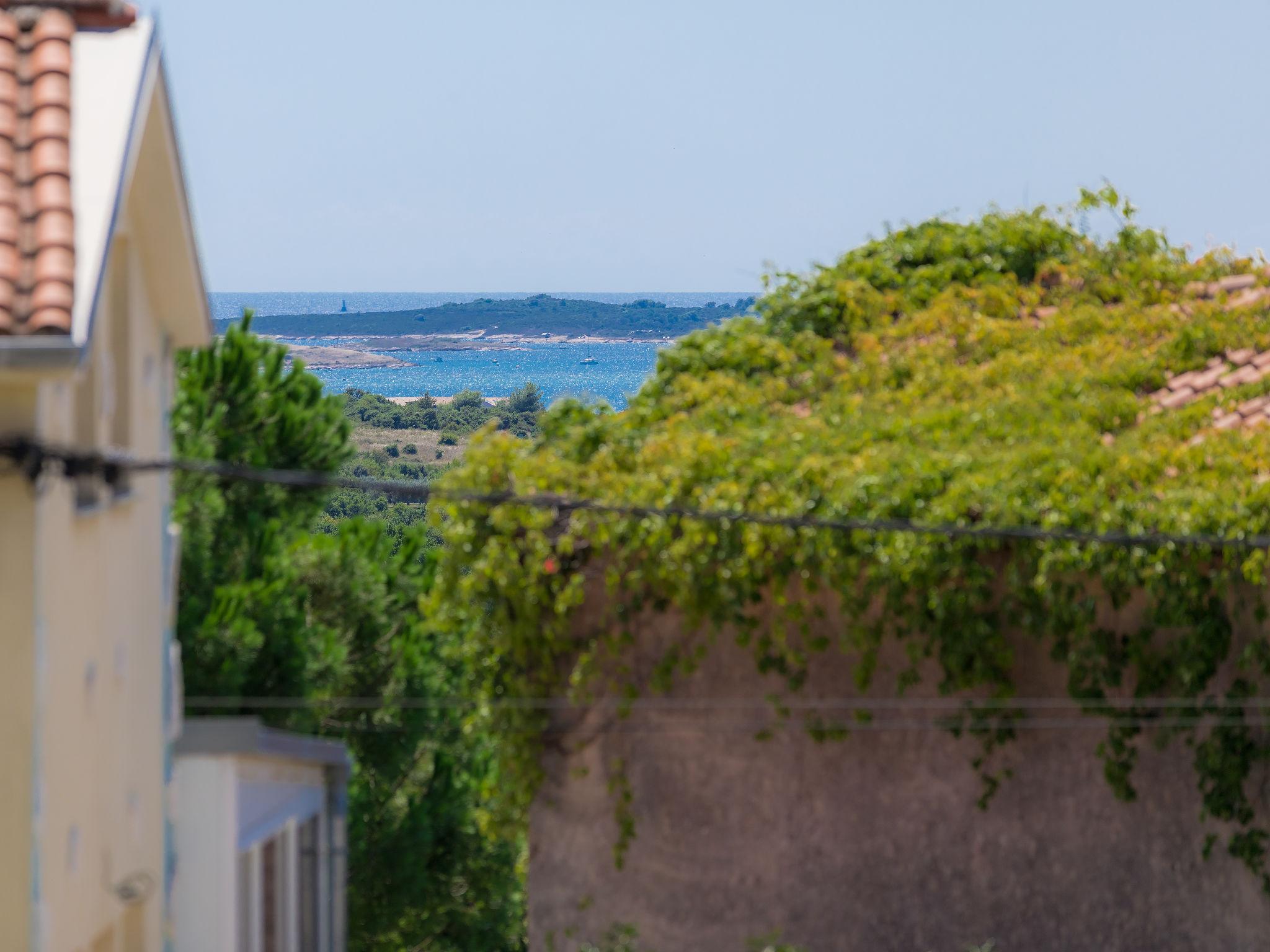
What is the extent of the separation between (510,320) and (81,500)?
89.9 m

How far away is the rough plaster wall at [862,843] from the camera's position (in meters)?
9.54

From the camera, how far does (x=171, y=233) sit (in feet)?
29.4

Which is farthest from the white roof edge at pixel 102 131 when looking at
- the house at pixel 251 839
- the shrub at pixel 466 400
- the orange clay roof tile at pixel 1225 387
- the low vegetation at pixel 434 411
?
the shrub at pixel 466 400

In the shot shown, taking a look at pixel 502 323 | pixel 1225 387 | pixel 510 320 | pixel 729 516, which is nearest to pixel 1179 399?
pixel 1225 387

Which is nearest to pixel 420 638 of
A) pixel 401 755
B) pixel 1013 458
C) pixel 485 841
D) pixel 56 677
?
pixel 401 755

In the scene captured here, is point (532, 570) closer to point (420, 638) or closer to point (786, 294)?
point (786, 294)

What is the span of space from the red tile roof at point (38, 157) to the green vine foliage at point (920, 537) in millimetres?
3640

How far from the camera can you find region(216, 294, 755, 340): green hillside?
90.8 metres

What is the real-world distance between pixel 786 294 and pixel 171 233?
188 inches

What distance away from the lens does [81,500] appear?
22.4 feet

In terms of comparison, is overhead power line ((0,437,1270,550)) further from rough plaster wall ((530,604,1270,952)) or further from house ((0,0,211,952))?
rough plaster wall ((530,604,1270,952))

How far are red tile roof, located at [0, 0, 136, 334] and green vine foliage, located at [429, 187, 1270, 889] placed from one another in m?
3.64

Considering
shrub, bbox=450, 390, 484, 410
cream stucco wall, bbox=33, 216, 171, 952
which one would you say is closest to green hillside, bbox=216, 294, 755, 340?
shrub, bbox=450, 390, 484, 410

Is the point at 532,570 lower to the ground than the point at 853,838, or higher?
higher
